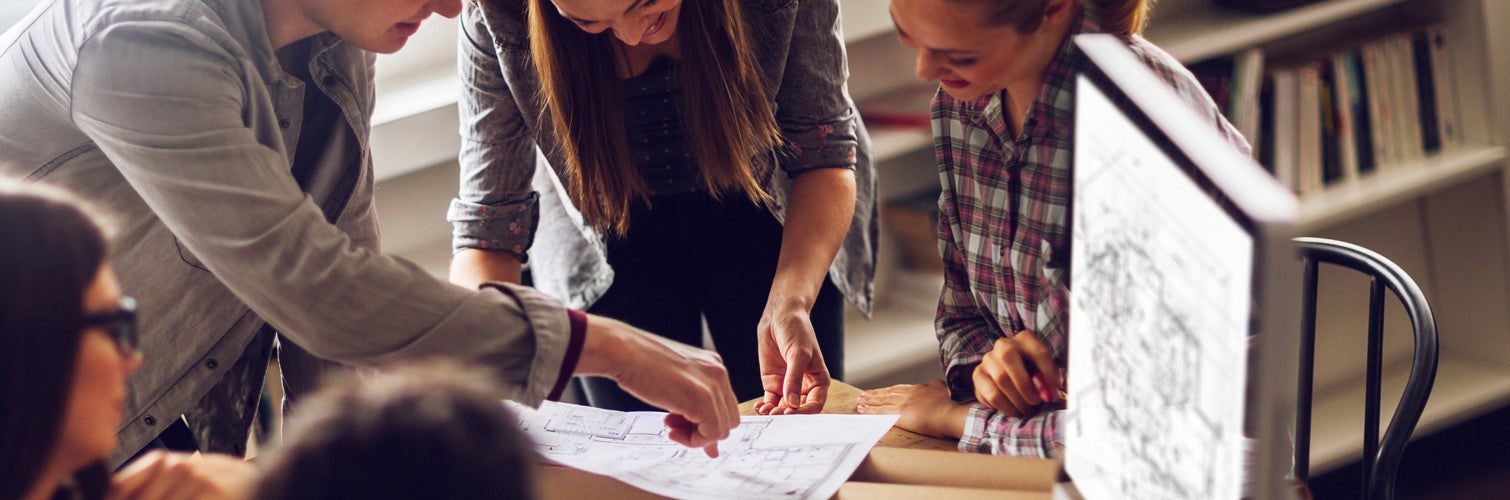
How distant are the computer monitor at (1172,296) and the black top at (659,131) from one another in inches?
26.0

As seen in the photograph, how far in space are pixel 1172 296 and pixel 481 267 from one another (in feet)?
2.82

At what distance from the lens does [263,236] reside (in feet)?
2.79

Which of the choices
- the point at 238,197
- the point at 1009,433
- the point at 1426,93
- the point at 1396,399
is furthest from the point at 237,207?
the point at 1396,399

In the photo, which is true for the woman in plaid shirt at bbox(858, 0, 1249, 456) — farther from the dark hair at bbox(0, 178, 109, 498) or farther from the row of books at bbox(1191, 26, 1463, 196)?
the row of books at bbox(1191, 26, 1463, 196)

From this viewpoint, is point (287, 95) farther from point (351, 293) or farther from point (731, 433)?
point (731, 433)

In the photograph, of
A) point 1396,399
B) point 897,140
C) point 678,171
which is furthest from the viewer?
point 1396,399

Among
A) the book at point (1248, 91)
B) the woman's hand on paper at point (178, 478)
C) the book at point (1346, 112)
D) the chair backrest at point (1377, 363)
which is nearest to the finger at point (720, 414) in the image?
the woman's hand on paper at point (178, 478)

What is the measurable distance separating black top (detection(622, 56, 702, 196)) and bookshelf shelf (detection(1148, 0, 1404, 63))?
0.99m

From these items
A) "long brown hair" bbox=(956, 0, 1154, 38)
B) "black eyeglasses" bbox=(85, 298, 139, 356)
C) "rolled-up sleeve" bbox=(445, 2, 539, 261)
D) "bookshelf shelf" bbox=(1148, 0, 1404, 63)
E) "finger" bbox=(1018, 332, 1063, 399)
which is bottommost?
"finger" bbox=(1018, 332, 1063, 399)

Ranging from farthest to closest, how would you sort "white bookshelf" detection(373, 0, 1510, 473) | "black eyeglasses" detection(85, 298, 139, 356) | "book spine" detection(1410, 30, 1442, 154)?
"book spine" detection(1410, 30, 1442, 154)
"white bookshelf" detection(373, 0, 1510, 473)
"black eyeglasses" detection(85, 298, 139, 356)

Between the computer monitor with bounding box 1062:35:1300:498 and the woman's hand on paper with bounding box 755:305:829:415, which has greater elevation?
the computer monitor with bounding box 1062:35:1300:498

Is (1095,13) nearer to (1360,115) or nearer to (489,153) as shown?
(489,153)

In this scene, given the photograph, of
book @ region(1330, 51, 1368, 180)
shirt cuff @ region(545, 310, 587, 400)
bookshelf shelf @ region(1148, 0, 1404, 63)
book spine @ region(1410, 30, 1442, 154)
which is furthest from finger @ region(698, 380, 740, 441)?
book spine @ region(1410, 30, 1442, 154)

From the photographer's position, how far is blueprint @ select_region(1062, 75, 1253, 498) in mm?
523
